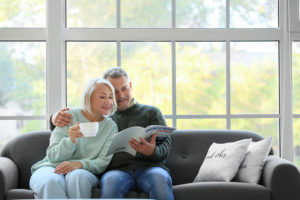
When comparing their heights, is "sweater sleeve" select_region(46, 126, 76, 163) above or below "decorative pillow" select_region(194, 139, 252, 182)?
above

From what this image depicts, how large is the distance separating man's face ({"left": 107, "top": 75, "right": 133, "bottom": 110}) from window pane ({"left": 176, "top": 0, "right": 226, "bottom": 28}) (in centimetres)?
112

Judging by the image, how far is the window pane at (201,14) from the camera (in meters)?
3.83

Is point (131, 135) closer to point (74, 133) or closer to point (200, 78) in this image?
point (74, 133)

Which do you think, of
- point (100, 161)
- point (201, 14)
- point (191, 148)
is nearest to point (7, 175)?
point (100, 161)

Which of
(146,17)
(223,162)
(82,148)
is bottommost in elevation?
(223,162)

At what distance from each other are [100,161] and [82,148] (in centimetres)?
14

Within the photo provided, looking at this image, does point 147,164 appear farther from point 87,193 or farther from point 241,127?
point 241,127

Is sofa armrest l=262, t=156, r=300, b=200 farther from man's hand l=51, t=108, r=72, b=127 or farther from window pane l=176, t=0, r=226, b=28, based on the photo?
window pane l=176, t=0, r=226, b=28

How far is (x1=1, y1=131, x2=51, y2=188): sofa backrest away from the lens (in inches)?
119

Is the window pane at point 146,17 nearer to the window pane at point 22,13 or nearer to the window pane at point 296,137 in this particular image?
the window pane at point 22,13

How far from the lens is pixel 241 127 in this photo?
151 inches

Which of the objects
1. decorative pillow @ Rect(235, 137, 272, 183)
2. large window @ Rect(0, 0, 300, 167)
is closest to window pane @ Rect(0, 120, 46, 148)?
large window @ Rect(0, 0, 300, 167)

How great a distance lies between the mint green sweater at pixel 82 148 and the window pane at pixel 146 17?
4.20 feet

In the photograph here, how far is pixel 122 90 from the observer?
116 inches
